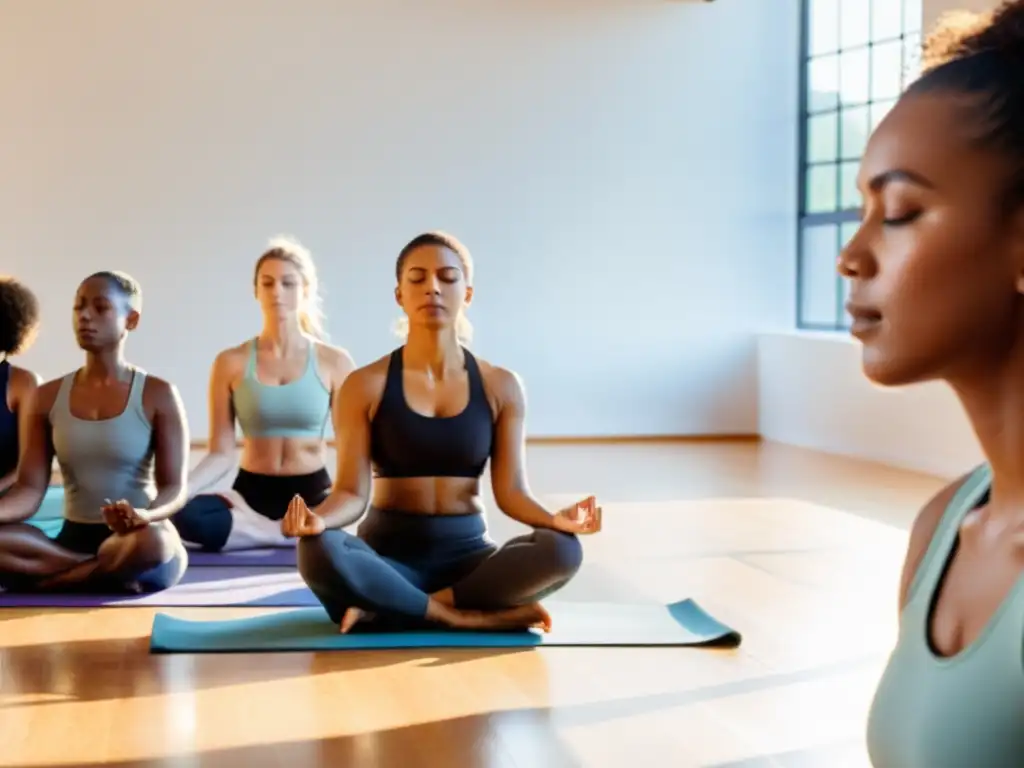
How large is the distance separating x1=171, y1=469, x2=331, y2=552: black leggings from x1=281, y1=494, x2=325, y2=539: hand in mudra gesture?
1.42 meters

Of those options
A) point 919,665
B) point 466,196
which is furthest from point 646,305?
point 919,665

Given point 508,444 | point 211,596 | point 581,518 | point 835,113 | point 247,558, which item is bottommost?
point 247,558

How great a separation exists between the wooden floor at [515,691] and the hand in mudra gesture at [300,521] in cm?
29

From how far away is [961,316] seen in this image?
1.05m

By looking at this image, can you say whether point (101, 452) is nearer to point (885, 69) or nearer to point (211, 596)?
point (211, 596)

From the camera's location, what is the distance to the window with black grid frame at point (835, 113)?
25.7 feet

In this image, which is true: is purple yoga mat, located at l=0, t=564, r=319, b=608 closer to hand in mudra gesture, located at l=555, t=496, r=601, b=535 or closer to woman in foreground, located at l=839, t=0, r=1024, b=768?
hand in mudra gesture, located at l=555, t=496, r=601, b=535

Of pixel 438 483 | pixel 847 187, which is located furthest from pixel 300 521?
pixel 847 187

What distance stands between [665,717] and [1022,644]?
5.99 feet

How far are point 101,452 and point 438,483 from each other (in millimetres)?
1091

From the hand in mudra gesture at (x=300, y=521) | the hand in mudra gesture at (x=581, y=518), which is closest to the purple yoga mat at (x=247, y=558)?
the hand in mudra gesture at (x=300, y=521)

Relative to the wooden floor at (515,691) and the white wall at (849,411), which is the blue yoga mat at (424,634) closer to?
the wooden floor at (515,691)

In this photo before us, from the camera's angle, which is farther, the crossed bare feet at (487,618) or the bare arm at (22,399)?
the bare arm at (22,399)

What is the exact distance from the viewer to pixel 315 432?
16.3 ft
